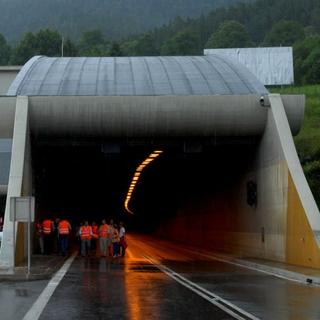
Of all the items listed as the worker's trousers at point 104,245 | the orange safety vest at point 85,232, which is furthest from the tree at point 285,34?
the orange safety vest at point 85,232

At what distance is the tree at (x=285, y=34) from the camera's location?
171 m

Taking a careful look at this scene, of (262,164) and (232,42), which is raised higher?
(232,42)

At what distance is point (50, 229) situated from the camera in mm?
32719

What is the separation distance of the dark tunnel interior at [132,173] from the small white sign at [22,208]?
32.7 feet

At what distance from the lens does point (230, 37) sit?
18000cm

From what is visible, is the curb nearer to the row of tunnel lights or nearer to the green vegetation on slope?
the green vegetation on slope

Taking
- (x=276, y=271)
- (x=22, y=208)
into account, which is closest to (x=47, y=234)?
(x=22, y=208)

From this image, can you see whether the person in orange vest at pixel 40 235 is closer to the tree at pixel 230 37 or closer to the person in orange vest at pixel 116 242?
the person in orange vest at pixel 116 242

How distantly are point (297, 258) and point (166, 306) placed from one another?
39.7 ft

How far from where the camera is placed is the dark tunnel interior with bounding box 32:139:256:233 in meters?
33.4

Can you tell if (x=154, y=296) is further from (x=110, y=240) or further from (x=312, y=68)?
(x=312, y=68)

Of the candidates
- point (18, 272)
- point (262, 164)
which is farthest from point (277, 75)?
point (18, 272)

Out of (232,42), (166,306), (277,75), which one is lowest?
(166,306)

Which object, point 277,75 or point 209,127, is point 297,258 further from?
point 277,75
